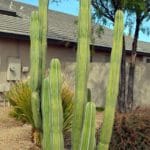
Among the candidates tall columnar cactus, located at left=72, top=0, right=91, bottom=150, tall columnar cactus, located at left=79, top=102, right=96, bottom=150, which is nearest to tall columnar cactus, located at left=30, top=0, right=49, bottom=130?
tall columnar cactus, located at left=72, top=0, right=91, bottom=150

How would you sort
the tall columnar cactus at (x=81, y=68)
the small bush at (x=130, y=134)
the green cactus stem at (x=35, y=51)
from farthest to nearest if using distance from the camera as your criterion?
the small bush at (x=130, y=134)
the green cactus stem at (x=35, y=51)
the tall columnar cactus at (x=81, y=68)

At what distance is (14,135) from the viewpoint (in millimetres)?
10547

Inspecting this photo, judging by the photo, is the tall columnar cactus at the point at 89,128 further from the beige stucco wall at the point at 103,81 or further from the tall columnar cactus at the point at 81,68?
the beige stucco wall at the point at 103,81

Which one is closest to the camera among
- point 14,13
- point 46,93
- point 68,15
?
point 46,93

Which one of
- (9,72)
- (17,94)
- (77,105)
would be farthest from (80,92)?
(9,72)

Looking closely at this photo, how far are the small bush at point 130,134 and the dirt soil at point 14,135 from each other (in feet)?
6.47

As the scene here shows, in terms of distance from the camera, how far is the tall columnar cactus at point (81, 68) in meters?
7.00

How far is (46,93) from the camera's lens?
6980mm

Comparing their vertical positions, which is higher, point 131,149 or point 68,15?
point 68,15

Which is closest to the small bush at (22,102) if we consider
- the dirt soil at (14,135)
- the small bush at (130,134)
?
the dirt soil at (14,135)

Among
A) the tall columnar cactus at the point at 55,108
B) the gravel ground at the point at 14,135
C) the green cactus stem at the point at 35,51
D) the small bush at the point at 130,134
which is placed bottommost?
the gravel ground at the point at 14,135

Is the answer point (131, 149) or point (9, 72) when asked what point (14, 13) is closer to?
point (9, 72)

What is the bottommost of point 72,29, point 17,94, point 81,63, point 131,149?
point 131,149

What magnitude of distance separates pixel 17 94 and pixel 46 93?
15.4 feet
